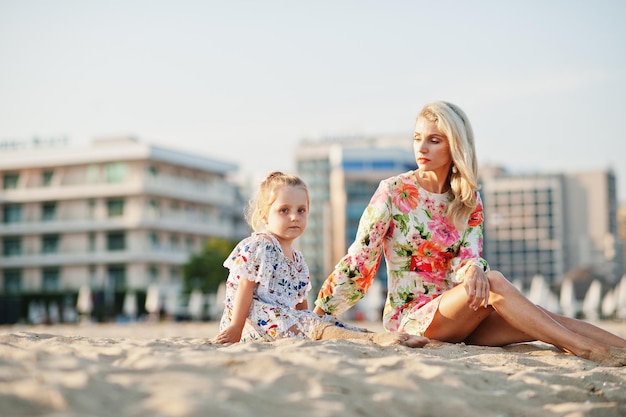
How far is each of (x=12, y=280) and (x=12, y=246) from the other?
91.5 inches

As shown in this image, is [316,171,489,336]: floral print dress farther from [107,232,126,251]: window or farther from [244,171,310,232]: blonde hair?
[107,232,126,251]: window

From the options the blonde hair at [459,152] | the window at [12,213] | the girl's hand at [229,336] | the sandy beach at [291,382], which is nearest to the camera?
the sandy beach at [291,382]

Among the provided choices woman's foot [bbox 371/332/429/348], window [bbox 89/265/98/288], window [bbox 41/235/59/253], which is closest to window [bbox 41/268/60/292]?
window [bbox 41/235/59/253]

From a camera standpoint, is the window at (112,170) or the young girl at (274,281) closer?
the young girl at (274,281)

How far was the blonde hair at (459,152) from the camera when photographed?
21.8 ft

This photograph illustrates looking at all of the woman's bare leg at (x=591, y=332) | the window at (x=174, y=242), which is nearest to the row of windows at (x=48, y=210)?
the window at (x=174, y=242)

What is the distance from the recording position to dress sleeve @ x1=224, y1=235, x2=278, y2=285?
6320mm

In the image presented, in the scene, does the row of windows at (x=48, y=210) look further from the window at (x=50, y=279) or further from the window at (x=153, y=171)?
the window at (x=50, y=279)

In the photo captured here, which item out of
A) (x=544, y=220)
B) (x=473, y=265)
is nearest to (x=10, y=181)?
(x=473, y=265)

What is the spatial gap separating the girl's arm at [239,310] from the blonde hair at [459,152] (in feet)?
4.76

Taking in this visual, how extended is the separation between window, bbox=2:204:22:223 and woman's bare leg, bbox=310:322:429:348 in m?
66.1

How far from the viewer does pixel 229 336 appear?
6.11 m

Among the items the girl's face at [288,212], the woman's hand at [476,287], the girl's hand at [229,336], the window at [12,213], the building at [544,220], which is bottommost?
the building at [544,220]

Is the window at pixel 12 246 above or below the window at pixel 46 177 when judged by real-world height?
below
